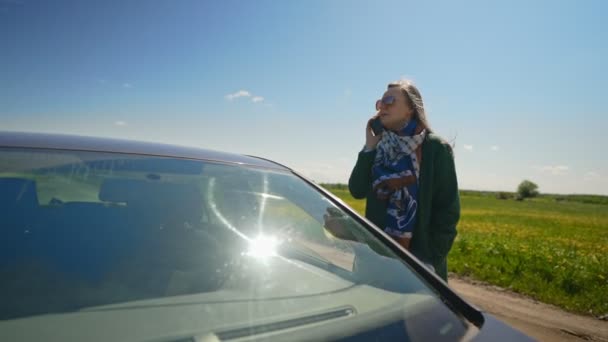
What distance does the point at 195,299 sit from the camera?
1.04 m

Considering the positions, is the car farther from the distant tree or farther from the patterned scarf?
the distant tree

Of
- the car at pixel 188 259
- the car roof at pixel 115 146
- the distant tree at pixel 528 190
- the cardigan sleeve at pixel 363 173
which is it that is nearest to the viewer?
the car at pixel 188 259

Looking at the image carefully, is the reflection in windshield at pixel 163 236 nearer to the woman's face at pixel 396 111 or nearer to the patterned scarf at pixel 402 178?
the patterned scarf at pixel 402 178

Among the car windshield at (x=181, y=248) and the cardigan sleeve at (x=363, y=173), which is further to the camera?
the cardigan sleeve at (x=363, y=173)

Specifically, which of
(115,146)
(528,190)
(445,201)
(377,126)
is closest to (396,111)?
(377,126)

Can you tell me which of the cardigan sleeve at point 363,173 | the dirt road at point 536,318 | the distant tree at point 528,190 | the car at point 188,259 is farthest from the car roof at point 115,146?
the distant tree at point 528,190

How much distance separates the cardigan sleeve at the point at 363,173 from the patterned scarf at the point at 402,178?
0.13 m

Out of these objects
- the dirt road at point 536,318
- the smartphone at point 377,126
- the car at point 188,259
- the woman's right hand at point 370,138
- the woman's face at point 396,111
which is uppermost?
the woman's face at point 396,111

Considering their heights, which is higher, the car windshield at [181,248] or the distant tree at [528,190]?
the distant tree at [528,190]

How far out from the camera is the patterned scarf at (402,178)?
2480 mm

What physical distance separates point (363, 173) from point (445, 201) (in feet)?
1.91

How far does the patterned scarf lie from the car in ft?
3.01

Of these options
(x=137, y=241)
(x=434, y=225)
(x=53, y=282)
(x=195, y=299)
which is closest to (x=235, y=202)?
(x=137, y=241)

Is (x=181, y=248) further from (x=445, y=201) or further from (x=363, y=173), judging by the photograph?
(x=445, y=201)
